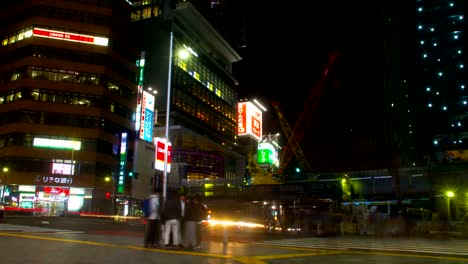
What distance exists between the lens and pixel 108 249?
33.8ft

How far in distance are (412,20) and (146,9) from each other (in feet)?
275

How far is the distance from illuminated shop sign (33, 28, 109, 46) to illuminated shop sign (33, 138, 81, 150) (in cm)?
1565

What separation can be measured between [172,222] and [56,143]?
175 ft

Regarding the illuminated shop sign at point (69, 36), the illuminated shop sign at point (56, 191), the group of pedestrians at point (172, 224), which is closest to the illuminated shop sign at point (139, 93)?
the illuminated shop sign at point (69, 36)

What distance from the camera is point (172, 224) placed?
11.7 meters

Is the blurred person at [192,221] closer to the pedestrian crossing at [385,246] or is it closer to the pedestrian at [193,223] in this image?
the pedestrian at [193,223]

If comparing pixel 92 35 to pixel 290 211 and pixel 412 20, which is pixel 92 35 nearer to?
pixel 290 211

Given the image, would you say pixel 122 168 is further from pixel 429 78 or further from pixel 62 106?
pixel 429 78

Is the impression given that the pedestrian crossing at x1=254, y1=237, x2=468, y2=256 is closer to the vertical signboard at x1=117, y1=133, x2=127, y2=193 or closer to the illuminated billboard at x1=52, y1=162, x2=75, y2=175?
the vertical signboard at x1=117, y1=133, x2=127, y2=193

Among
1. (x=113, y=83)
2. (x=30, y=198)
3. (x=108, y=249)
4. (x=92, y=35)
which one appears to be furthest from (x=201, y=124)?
(x=108, y=249)

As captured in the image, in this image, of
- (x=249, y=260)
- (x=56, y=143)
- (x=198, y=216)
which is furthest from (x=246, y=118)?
(x=56, y=143)

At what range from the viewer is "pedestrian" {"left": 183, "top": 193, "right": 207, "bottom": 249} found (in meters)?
11.7

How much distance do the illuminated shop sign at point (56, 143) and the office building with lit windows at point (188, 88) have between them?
14.5 metres

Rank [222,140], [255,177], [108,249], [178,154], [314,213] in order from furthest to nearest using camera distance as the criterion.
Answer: [222,140], [178,154], [255,177], [314,213], [108,249]
